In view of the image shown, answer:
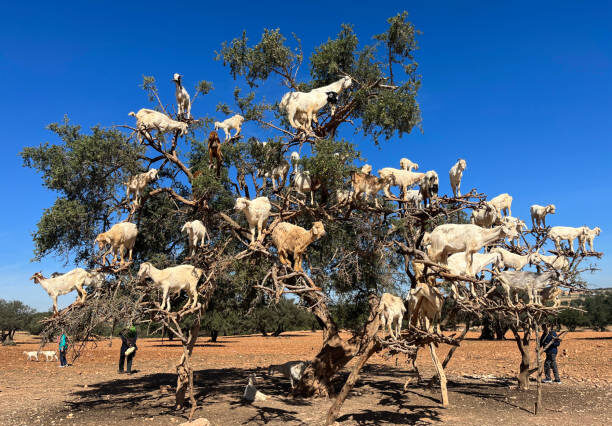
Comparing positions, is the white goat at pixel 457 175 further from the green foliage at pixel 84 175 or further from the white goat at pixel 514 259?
the green foliage at pixel 84 175

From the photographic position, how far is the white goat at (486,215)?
35.4ft

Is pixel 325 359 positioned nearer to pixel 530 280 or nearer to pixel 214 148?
pixel 530 280

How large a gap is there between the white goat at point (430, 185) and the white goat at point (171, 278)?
609 cm

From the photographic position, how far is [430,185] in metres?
10.8

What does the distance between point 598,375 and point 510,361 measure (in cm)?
573

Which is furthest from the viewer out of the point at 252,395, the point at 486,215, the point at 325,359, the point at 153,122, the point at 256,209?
the point at 325,359

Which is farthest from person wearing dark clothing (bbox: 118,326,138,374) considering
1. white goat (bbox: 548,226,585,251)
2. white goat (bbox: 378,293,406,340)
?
white goat (bbox: 548,226,585,251)

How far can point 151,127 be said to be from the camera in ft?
35.4

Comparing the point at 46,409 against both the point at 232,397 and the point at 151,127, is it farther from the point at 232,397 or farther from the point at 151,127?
the point at 151,127

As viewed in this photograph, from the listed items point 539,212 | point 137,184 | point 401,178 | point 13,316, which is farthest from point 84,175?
point 13,316

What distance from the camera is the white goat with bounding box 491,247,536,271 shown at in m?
11.4

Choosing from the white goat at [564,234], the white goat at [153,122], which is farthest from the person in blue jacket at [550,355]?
the white goat at [153,122]

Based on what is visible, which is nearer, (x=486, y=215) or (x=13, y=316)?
(x=486, y=215)

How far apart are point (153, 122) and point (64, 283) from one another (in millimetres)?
4419
